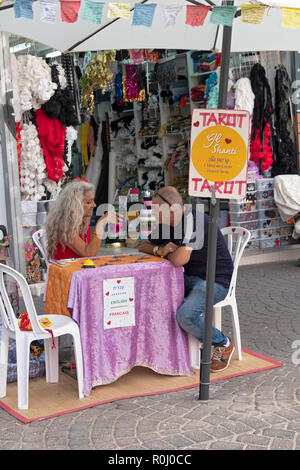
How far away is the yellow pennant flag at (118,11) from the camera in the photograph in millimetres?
3955

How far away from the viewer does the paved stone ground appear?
3.70 metres

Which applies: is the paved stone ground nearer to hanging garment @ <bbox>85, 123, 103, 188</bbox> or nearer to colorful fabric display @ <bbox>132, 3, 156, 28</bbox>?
colorful fabric display @ <bbox>132, 3, 156, 28</bbox>

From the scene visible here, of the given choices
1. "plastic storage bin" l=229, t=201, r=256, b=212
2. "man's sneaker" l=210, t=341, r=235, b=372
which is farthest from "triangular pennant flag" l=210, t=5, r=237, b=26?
"plastic storage bin" l=229, t=201, r=256, b=212

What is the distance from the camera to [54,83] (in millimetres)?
7523

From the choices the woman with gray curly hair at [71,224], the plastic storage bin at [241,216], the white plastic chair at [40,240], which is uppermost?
the woman with gray curly hair at [71,224]

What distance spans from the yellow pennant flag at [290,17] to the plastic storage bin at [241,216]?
5.00 metres

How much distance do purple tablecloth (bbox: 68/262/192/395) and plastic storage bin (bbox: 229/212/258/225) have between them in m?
4.46

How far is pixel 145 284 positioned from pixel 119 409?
2.96ft

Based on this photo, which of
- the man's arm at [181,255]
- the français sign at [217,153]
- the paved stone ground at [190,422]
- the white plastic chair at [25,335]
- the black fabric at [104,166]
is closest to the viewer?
the paved stone ground at [190,422]

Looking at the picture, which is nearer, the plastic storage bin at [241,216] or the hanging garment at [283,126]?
the plastic storage bin at [241,216]

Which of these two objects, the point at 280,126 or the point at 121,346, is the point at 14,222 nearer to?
the point at 121,346

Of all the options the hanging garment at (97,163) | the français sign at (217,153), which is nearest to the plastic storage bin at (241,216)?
the hanging garment at (97,163)

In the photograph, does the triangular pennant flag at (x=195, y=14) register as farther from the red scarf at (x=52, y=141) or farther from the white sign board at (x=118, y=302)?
the red scarf at (x=52, y=141)

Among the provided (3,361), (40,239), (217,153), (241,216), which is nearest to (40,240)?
(40,239)
